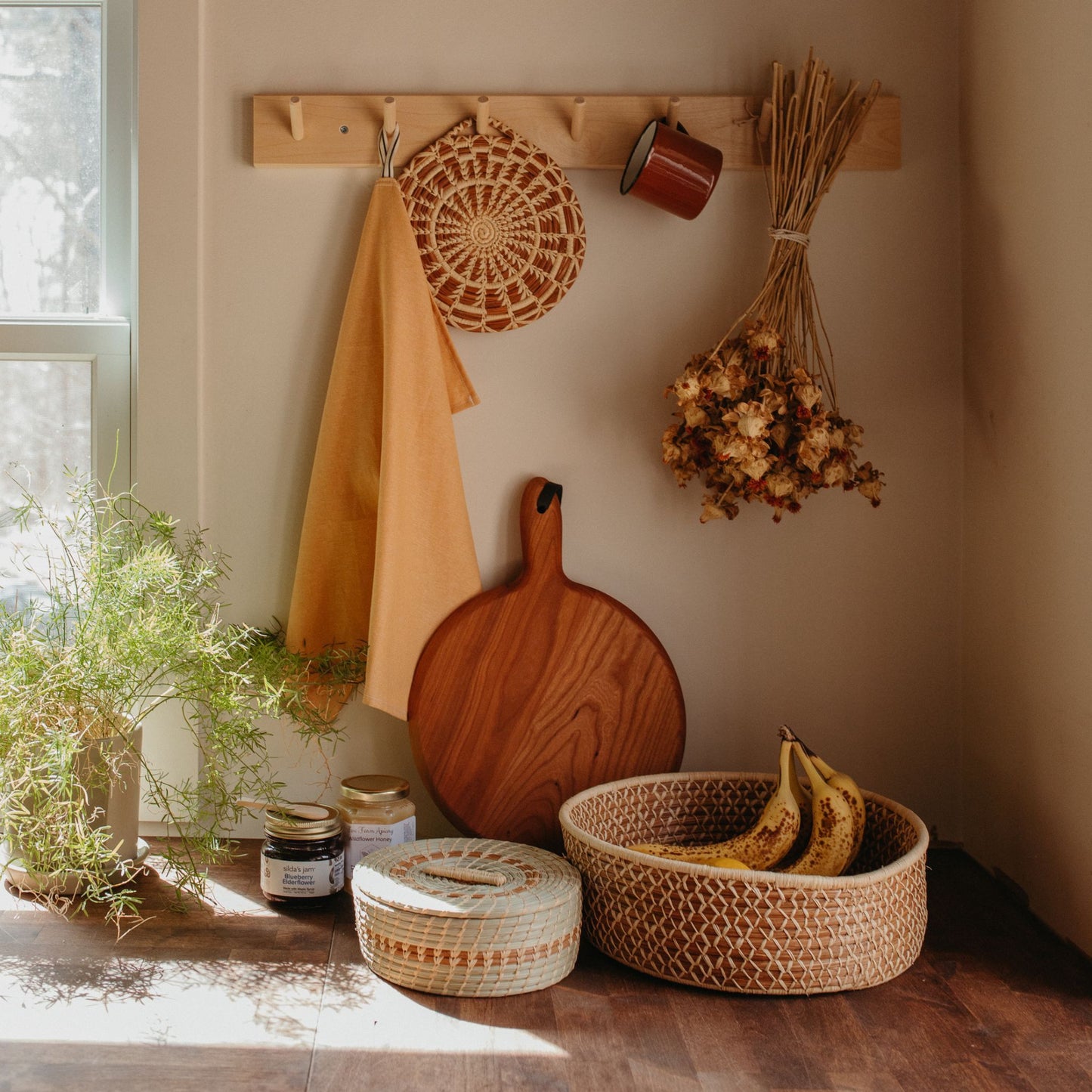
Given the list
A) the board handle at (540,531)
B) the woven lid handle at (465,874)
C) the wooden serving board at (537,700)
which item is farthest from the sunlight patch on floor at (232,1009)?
the board handle at (540,531)

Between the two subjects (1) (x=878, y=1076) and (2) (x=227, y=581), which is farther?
(2) (x=227, y=581)

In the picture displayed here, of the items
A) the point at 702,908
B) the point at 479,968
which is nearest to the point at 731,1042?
the point at 702,908

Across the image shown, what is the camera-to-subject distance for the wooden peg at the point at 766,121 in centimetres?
138

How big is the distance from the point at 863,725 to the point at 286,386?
0.93 m

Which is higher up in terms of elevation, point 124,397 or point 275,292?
point 275,292

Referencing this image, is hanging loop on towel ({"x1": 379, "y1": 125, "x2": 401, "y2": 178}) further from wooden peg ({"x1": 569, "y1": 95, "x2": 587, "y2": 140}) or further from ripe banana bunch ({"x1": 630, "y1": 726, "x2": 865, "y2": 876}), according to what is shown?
ripe banana bunch ({"x1": 630, "y1": 726, "x2": 865, "y2": 876})

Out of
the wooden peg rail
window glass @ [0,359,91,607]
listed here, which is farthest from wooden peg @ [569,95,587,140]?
window glass @ [0,359,91,607]

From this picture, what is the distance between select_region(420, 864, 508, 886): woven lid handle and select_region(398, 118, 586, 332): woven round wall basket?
0.70 meters

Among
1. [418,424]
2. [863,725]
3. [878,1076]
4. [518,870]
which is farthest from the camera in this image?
[863,725]

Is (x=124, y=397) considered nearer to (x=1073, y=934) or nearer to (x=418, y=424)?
(x=418, y=424)

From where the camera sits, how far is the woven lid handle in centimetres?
109

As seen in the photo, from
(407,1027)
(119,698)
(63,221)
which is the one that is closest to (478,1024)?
(407,1027)

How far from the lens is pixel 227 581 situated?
1.45 m

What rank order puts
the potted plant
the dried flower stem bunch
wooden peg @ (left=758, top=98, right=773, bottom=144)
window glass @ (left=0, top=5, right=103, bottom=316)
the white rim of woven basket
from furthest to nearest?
window glass @ (left=0, top=5, right=103, bottom=316), wooden peg @ (left=758, top=98, right=773, bottom=144), the dried flower stem bunch, the potted plant, the white rim of woven basket
